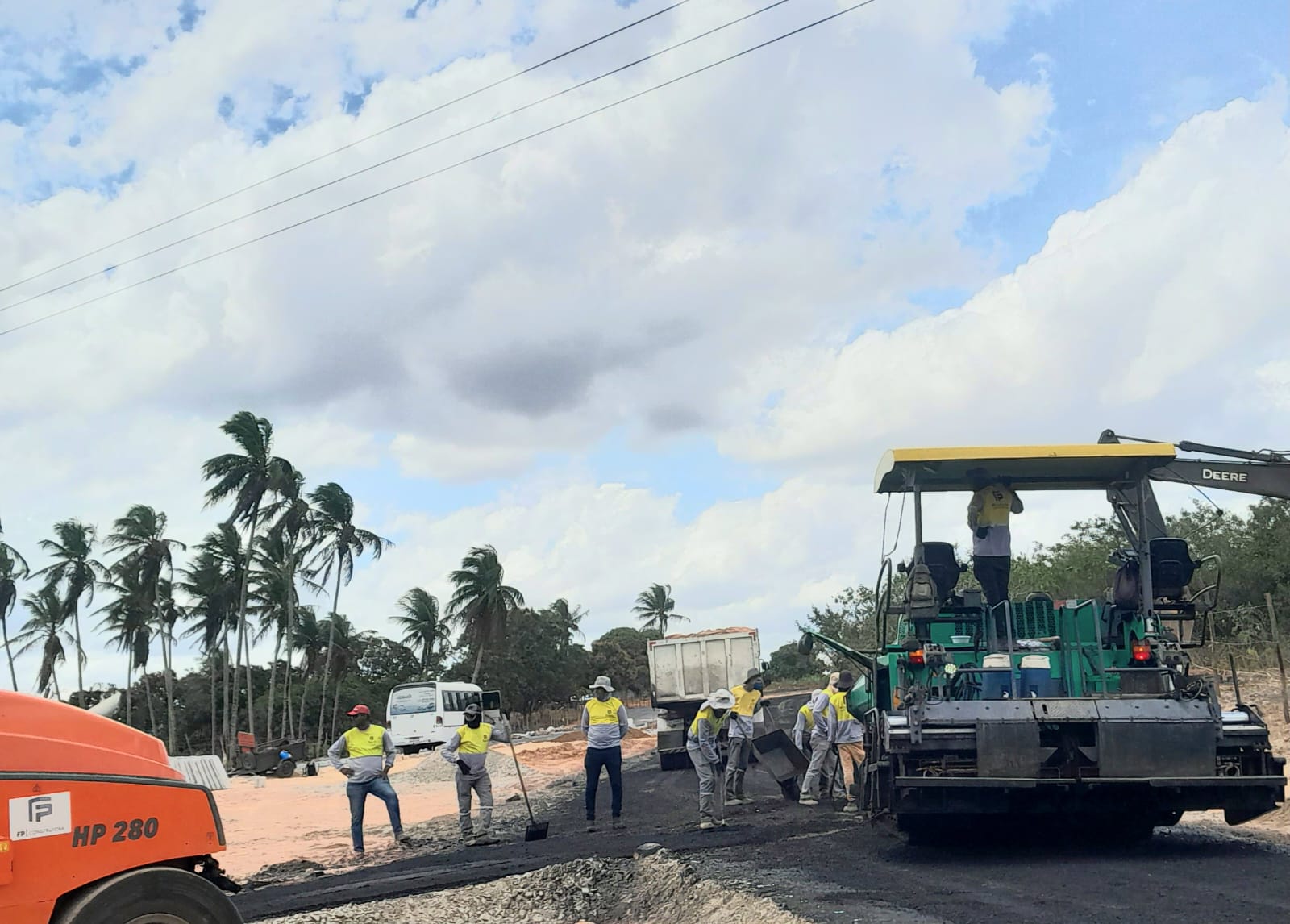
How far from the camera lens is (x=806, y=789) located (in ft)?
47.4

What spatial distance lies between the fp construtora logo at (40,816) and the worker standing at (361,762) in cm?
855

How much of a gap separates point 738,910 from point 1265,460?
678cm

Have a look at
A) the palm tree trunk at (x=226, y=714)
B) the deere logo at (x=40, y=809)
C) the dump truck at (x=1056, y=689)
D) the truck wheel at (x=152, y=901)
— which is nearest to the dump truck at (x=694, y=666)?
the dump truck at (x=1056, y=689)

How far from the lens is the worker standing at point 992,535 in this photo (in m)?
9.60

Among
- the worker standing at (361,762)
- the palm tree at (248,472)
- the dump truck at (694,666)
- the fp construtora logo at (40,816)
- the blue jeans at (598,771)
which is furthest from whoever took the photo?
the palm tree at (248,472)

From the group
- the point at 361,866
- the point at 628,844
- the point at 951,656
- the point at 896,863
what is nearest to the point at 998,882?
the point at 896,863

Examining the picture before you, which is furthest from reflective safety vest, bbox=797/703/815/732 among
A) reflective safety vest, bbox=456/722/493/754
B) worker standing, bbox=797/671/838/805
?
reflective safety vest, bbox=456/722/493/754

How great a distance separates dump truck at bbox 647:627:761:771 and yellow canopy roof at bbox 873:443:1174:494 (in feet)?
53.7

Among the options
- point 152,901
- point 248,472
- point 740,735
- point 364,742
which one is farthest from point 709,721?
point 248,472

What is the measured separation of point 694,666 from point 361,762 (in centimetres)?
1356

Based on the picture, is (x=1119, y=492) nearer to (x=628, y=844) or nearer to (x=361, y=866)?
(x=628, y=844)

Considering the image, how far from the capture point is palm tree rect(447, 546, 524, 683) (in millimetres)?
55062

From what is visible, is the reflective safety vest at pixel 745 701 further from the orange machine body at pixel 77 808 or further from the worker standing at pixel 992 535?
the orange machine body at pixel 77 808

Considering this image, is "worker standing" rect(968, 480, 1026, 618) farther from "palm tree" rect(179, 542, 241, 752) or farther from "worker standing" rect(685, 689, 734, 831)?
"palm tree" rect(179, 542, 241, 752)
